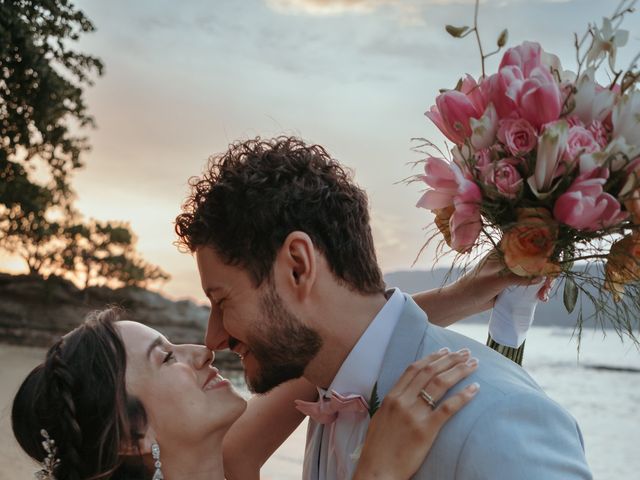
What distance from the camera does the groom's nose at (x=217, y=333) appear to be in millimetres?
2422

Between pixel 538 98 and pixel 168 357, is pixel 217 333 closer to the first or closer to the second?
pixel 168 357

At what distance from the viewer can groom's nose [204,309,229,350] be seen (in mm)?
2422

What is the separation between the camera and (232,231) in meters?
2.23

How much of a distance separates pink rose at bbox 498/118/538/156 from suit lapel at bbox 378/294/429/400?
0.50m

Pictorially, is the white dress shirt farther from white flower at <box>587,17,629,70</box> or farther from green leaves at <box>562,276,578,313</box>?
white flower at <box>587,17,629,70</box>

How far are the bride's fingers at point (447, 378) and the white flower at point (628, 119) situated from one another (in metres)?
0.60

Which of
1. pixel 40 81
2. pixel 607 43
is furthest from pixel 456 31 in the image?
pixel 40 81

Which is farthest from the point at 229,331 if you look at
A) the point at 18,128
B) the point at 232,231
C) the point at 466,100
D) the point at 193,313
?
the point at 193,313

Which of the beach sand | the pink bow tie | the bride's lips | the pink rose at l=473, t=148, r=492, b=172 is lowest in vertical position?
the beach sand

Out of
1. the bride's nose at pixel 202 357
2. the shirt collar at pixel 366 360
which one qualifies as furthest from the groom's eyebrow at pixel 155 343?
the shirt collar at pixel 366 360

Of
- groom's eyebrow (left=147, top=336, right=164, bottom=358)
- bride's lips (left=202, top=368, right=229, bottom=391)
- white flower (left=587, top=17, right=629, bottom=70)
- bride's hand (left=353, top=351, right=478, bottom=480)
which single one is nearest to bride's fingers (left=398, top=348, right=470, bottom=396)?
bride's hand (left=353, top=351, right=478, bottom=480)

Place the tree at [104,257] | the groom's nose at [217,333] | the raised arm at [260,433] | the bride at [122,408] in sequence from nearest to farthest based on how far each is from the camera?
the groom's nose at [217,333] → the bride at [122,408] → the raised arm at [260,433] → the tree at [104,257]

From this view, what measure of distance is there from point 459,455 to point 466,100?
2.65 ft

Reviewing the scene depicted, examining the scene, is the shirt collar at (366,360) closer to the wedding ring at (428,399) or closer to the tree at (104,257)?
the wedding ring at (428,399)
